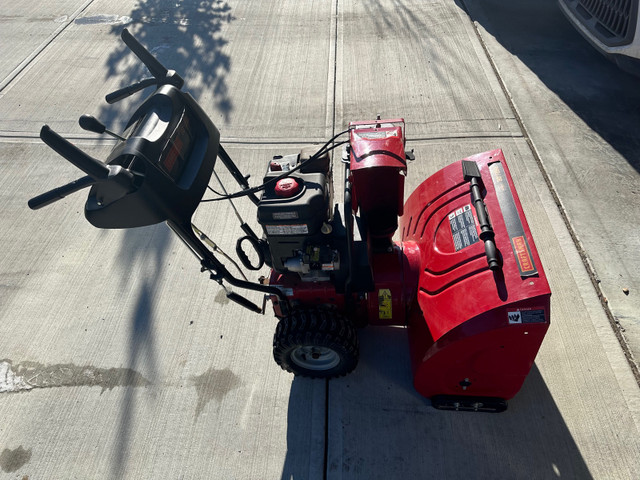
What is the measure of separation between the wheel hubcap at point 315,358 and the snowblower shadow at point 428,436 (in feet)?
0.54

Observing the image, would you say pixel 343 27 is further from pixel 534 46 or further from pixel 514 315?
pixel 514 315

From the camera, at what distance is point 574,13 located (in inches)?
246

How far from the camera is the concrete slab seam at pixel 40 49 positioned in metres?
6.58

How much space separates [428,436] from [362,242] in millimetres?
1469

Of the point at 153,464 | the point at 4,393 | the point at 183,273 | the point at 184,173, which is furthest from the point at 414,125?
the point at 4,393

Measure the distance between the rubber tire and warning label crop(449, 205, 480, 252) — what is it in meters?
0.95

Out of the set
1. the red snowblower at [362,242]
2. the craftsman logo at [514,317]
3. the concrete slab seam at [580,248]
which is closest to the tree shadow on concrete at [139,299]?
A: the red snowblower at [362,242]

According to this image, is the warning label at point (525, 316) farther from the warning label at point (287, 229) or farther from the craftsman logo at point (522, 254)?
the warning label at point (287, 229)

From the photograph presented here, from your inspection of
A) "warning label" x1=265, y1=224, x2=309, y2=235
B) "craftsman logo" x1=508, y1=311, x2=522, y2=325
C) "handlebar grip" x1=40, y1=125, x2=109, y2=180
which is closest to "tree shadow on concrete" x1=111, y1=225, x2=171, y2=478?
"warning label" x1=265, y1=224, x2=309, y2=235

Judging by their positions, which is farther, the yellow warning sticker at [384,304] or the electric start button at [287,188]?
the yellow warning sticker at [384,304]

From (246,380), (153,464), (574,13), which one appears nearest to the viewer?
(153,464)

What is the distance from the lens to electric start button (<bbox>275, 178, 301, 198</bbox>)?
2447 mm

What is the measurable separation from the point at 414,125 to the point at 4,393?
5.14 meters

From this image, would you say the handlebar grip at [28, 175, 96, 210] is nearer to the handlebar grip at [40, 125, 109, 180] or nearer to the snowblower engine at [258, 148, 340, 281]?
the handlebar grip at [40, 125, 109, 180]
